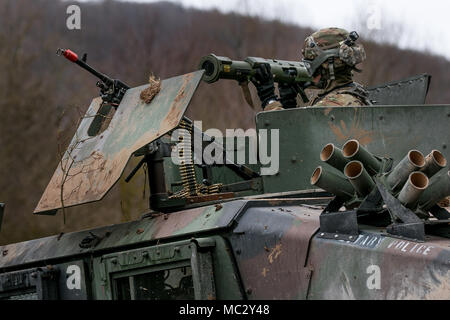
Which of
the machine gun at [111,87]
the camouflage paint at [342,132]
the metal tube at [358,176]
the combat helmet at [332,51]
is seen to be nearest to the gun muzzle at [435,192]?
the metal tube at [358,176]

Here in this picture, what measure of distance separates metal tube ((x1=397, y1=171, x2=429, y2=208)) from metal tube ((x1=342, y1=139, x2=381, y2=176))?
278mm

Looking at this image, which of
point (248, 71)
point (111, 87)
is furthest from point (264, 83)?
point (111, 87)

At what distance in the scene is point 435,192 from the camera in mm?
5332

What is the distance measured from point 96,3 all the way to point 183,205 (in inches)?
550

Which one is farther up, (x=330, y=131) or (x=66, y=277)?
(x=330, y=131)

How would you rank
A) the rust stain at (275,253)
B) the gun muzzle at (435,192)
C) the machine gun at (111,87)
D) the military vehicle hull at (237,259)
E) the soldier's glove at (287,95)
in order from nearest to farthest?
the military vehicle hull at (237,259) → the gun muzzle at (435,192) → the rust stain at (275,253) → the machine gun at (111,87) → the soldier's glove at (287,95)

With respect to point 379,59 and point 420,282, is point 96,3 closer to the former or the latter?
point 379,59

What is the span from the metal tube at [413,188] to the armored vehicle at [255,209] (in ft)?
0.04

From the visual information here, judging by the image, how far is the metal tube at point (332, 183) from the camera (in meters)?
5.39

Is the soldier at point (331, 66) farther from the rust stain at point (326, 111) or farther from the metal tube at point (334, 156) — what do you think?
the metal tube at point (334, 156)

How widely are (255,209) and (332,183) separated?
1.85ft

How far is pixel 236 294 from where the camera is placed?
18.7ft

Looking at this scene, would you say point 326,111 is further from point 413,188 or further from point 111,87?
point 111,87
